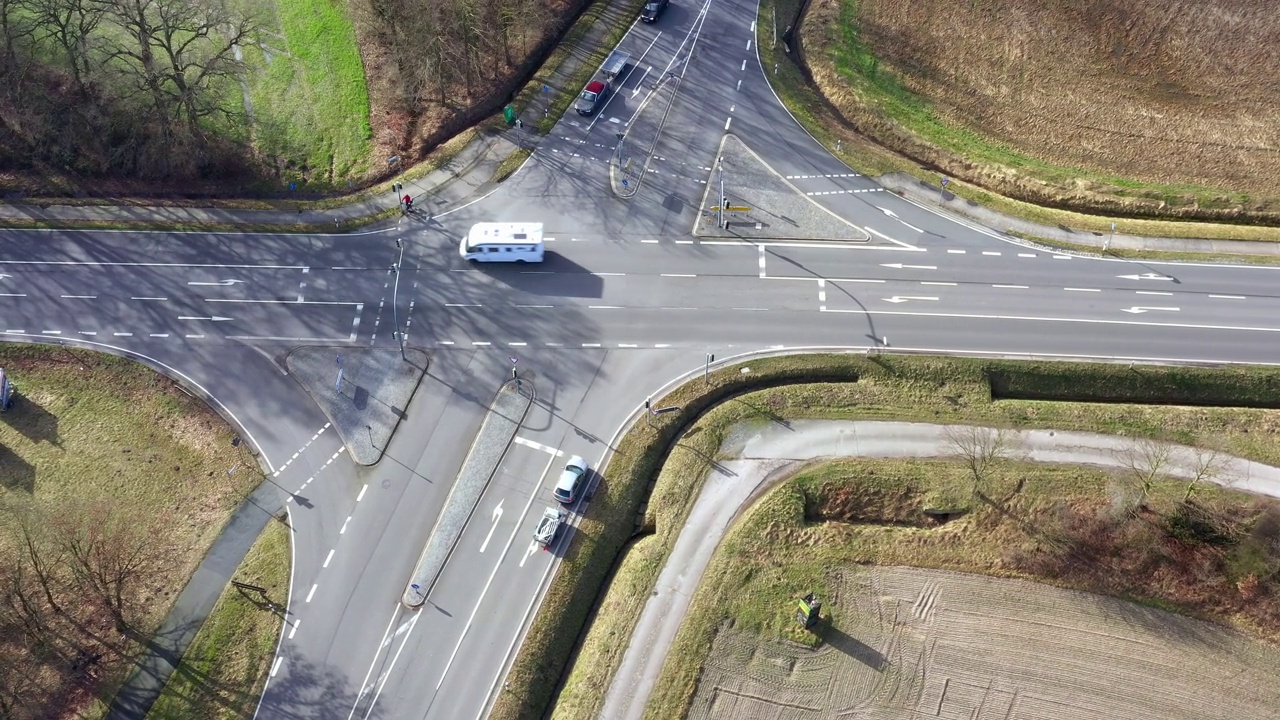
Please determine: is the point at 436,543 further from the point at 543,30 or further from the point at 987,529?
the point at 543,30

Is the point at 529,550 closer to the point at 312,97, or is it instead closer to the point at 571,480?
the point at 571,480

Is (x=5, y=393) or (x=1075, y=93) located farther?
(x=1075, y=93)

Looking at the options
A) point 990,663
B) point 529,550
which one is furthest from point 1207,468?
point 529,550

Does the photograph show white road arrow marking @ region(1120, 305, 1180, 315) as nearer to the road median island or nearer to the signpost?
the road median island

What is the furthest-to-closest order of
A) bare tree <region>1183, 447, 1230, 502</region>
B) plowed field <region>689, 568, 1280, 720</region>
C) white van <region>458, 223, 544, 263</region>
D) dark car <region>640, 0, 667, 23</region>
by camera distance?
dark car <region>640, 0, 667, 23</region> → white van <region>458, 223, 544, 263</region> → bare tree <region>1183, 447, 1230, 502</region> → plowed field <region>689, 568, 1280, 720</region>

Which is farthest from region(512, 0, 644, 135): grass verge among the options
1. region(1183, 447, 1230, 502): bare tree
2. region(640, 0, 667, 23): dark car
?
region(1183, 447, 1230, 502): bare tree

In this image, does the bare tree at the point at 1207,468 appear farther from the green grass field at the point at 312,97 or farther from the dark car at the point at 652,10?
the green grass field at the point at 312,97
